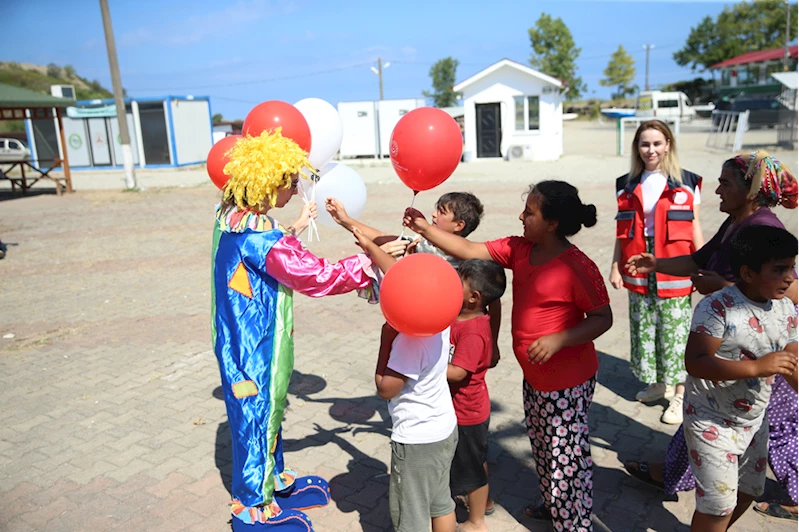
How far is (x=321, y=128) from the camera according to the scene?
3604 millimetres

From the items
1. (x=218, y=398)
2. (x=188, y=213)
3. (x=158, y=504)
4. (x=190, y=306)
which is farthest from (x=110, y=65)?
(x=158, y=504)

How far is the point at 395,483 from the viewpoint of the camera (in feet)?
8.70

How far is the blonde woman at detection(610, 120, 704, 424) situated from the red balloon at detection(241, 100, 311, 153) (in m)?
2.45

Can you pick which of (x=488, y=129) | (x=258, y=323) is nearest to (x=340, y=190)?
(x=258, y=323)

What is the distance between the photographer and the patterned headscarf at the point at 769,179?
3.06m

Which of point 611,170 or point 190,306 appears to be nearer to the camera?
point 190,306


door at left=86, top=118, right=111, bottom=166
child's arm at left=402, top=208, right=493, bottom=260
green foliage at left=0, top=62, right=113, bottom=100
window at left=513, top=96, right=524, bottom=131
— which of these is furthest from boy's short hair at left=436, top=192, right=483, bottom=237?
green foliage at left=0, top=62, right=113, bottom=100

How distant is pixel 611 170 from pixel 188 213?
13684 mm

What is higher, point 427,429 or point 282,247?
point 282,247

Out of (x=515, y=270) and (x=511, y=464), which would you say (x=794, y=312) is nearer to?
(x=515, y=270)

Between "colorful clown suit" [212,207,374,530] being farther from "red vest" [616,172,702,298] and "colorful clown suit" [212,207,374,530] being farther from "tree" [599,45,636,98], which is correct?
"tree" [599,45,636,98]

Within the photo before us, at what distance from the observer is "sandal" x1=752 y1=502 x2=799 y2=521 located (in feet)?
10.6

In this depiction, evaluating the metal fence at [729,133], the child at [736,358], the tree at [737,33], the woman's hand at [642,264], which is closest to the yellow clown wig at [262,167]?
the woman's hand at [642,264]

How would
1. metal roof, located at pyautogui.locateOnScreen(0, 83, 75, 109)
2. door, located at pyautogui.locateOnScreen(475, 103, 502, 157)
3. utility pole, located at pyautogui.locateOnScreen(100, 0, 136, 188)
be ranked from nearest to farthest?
metal roof, located at pyautogui.locateOnScreen(0, 83, 75, 109) < utility pole, located at pyautogui.locateOnScreen(100, 0, 136, 188) < door, located at pyautogui.locateOnScreen(475, 103, 502, 157)
